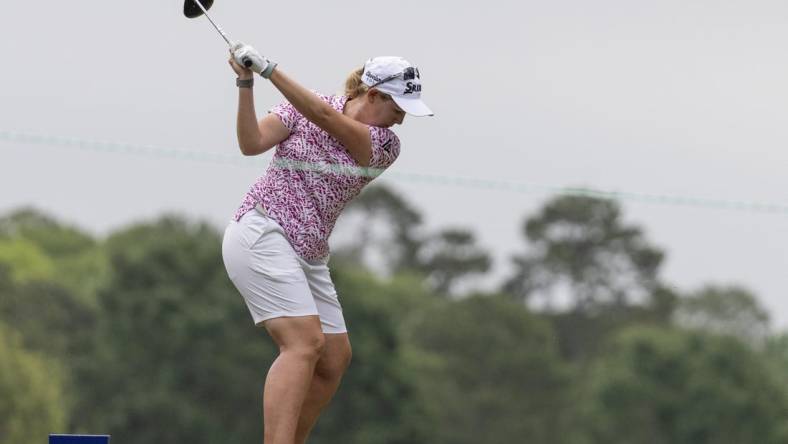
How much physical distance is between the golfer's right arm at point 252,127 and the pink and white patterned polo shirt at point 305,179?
0.12 feet

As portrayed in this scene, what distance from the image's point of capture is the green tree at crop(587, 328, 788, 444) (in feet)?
165

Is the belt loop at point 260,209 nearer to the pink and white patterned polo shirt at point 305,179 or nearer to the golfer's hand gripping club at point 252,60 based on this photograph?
the pink and white patterned polo shirt at point 305,179

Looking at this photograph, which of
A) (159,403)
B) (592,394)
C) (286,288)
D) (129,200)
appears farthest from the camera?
(129,200)

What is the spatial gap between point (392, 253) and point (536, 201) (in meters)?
7.04

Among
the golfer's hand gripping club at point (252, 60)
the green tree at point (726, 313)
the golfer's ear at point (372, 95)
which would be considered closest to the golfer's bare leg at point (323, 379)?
the golfer's ear at point (372, 95)

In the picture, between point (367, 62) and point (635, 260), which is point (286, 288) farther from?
point (635, 260)

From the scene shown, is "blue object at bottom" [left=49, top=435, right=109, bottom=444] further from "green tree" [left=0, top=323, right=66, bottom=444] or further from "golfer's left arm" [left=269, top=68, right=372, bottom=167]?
"green tree" [left=0, top=323, right=66, bottom=444]

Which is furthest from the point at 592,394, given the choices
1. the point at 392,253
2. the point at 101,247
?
the point at 101,247

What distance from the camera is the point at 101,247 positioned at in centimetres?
6925

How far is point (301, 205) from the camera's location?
21.9 ft

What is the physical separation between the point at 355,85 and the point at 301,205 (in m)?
0.47

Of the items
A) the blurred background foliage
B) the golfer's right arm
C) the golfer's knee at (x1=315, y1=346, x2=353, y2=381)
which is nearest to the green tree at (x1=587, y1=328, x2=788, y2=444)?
the blurred background foliage

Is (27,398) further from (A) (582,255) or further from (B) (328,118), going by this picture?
(B) (328,118)

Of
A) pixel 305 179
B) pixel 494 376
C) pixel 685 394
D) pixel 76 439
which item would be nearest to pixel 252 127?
pixel 305 179
